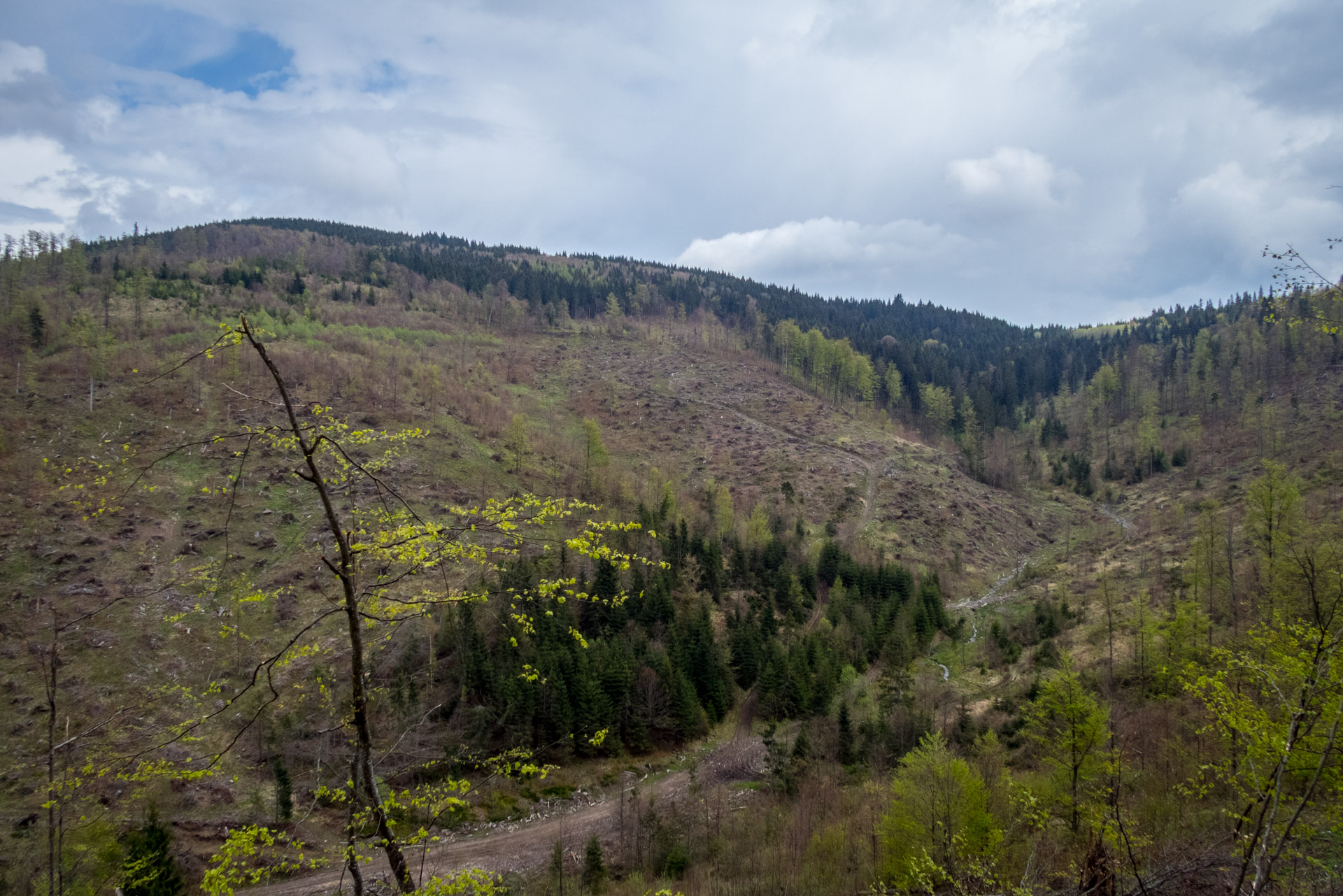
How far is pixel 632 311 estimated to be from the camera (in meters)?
166

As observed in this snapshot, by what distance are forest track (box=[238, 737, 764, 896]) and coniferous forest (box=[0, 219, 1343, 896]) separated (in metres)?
0.31

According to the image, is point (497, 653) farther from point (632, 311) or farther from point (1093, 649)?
point (632, 311)

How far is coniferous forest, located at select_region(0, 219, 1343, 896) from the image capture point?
7.80 m

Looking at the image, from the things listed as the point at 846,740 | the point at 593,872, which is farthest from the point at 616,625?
the point at 593,872

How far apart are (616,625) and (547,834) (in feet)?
51.7

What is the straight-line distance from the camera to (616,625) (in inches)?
1741

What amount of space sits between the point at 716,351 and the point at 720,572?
87.9 meters

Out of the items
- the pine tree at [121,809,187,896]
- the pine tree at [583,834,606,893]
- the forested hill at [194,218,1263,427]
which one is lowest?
the pine tree at [583,834,606,893]

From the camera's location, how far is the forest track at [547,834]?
25.3 m

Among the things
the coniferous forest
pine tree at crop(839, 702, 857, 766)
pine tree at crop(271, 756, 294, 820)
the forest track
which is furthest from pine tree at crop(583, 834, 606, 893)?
pine tree at crop(839, 702, 857, 766)

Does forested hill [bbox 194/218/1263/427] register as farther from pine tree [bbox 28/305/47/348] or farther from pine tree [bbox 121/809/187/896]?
pine tree [bbox 121/809/187/896]

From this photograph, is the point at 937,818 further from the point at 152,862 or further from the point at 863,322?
the point at 863,322

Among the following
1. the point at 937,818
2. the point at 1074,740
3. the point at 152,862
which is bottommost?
the point at 152,862

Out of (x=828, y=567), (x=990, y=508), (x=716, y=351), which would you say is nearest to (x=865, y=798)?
(x=828, y=567)
